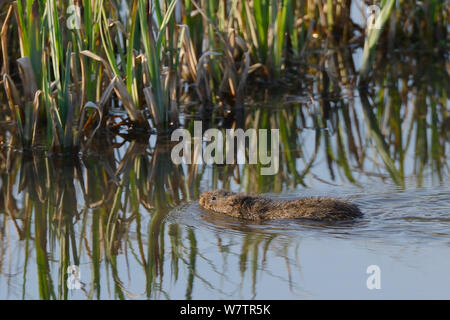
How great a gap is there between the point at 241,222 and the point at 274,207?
0.31 m

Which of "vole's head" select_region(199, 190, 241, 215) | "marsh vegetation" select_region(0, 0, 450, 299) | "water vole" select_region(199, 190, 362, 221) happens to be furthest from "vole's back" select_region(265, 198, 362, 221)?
"vole's head" select_region(199, 190, 241, 215)

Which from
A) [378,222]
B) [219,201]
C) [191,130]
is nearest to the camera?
[378,222]

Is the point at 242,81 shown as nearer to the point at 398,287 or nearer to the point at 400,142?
the point at 400,142

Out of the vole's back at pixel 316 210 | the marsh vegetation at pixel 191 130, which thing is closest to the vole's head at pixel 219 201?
the marsh vegetation at pixel 191 130

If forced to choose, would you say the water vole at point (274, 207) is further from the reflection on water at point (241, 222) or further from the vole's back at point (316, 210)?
the reflection on water at point (241, 222)

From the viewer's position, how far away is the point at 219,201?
747 centimetres

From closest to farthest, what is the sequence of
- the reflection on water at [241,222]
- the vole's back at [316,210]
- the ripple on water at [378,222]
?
the reflection on water at [241,222] < the ripple on water at [378,222] < the vole's back at [316,210]

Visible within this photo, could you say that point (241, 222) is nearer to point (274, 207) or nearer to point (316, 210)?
point (274, 207)

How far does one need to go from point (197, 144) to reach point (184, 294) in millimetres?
4152

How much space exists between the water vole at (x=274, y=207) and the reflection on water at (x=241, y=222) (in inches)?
A: 4.0

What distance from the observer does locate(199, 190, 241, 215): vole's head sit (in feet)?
24.3

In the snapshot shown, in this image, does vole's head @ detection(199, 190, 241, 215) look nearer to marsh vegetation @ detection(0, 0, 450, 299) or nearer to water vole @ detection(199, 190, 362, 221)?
water vole @ detection(199, 190, 362, 221)

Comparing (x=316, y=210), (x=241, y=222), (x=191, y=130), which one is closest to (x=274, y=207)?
(x=241, y=222)

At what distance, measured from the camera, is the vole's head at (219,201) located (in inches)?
292
